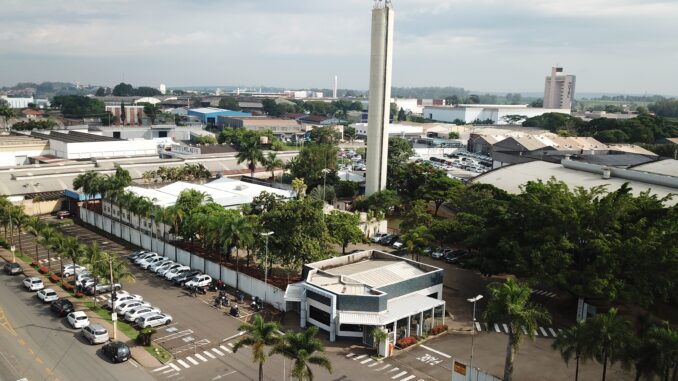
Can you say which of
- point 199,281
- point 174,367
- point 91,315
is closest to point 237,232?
point 199,281

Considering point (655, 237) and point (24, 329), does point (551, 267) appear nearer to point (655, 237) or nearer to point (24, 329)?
point (655, 237)

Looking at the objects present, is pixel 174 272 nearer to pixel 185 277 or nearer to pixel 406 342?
pixel 185 277

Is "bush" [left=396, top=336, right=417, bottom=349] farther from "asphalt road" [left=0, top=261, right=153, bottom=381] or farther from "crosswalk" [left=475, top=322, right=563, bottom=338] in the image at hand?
"asphalt road" [left=0, top=261, right=153, bottom=381]

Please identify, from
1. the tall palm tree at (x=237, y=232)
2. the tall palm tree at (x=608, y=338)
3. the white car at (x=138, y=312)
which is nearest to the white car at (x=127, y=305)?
the white car at (x=138, y=312)

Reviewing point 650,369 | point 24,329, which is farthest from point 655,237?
point 24,329

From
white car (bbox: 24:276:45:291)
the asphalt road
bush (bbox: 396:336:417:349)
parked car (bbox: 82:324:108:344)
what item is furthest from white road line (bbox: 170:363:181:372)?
white car (bbox: 24:276:45:291)

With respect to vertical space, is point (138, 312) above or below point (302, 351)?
below

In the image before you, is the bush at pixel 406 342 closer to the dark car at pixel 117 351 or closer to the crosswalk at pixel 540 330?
the crosswalk at pixel 540 330
